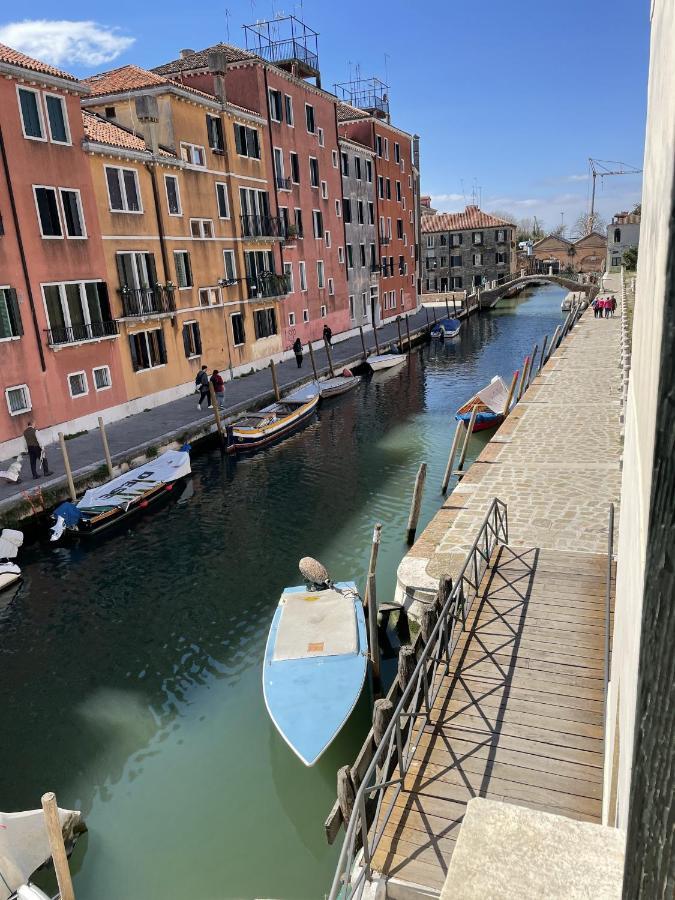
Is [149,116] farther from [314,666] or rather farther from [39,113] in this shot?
[314,666]

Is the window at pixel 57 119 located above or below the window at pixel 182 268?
above

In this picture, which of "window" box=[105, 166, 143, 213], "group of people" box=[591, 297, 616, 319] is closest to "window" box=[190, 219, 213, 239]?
"window" box=[105, 166, 143, 213]

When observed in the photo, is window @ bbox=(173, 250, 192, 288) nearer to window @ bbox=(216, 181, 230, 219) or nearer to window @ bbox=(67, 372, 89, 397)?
window @ bbox=(216, 181, 230, 219)

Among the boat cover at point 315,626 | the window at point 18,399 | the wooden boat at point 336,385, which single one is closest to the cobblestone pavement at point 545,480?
the boat cover at point 315,626

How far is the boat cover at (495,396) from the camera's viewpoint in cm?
2389

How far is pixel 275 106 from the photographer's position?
33.7 meters

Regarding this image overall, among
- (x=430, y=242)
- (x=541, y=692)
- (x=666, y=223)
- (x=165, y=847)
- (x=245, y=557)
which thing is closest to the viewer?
(x=666, y=223)

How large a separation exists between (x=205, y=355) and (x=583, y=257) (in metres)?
98.0

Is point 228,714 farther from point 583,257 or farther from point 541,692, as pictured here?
point 583,257

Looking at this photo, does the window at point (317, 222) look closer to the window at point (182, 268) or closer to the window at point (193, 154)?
the window at point (193, 154)

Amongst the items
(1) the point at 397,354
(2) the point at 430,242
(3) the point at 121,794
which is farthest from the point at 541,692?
(2) the point at 430,242

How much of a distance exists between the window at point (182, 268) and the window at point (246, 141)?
6868 millimetres

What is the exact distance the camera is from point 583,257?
363 ft

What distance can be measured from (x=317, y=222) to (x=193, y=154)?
40.9 ft
